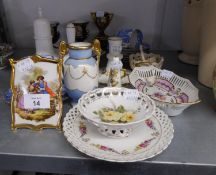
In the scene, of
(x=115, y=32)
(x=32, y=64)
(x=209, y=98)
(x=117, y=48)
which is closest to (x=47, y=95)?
(x=32, y=64)

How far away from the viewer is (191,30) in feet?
3.08

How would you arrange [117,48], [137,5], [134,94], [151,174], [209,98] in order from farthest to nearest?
[137,5] → [117,48] → [209,98] → [134,94] → [151,174]

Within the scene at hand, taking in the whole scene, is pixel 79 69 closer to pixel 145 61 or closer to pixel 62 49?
pixel 62 49

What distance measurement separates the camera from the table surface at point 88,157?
0.52m

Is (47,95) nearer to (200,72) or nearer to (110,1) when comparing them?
(200,72)

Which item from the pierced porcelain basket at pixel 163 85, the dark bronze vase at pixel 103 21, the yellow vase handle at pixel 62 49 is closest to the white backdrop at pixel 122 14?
the dark bronze vase at pixel 103 21

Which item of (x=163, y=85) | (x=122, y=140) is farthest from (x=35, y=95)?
(x=163, y=85)

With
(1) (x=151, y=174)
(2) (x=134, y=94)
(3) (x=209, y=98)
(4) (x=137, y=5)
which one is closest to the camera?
(1) (x=151, y=174)

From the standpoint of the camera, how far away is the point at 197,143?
0.58 m

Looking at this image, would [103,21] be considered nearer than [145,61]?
No

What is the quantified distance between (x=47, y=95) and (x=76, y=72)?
0.09 meters

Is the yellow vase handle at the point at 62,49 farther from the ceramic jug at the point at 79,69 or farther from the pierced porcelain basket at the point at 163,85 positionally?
the pierced porcelain basket at the point at 163,85

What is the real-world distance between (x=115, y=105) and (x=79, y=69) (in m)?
0.12

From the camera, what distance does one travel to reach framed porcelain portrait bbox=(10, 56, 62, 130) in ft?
2.06
